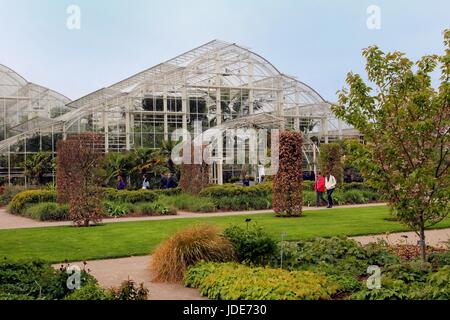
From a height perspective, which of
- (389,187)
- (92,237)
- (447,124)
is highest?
(447,124)

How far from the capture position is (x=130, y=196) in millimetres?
21109

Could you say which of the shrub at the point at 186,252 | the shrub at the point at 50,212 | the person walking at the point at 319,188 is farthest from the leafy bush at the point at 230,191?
the shrub at the point at 186,252

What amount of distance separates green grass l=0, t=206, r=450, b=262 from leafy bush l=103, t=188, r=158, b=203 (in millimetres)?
4419

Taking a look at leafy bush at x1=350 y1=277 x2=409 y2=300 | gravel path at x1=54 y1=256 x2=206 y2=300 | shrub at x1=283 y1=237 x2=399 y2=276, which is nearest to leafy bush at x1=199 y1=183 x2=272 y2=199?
gravel path at x1=54 y1=256 x2=206 y2=300

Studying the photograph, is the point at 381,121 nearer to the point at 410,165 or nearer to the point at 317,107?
the point at 410,165

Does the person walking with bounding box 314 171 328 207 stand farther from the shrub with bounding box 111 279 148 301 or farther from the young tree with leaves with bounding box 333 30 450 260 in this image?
the shrub with bounding box 111 279 148 301

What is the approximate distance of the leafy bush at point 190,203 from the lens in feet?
68.5

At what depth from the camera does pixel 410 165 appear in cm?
889

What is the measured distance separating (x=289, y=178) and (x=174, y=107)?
19414 mm

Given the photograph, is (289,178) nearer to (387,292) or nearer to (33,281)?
(387,292)

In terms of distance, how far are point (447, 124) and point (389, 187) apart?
1320mm

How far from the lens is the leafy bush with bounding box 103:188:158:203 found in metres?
21.1

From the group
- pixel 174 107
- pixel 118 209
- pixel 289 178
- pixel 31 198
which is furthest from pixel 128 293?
pixel 174 107
